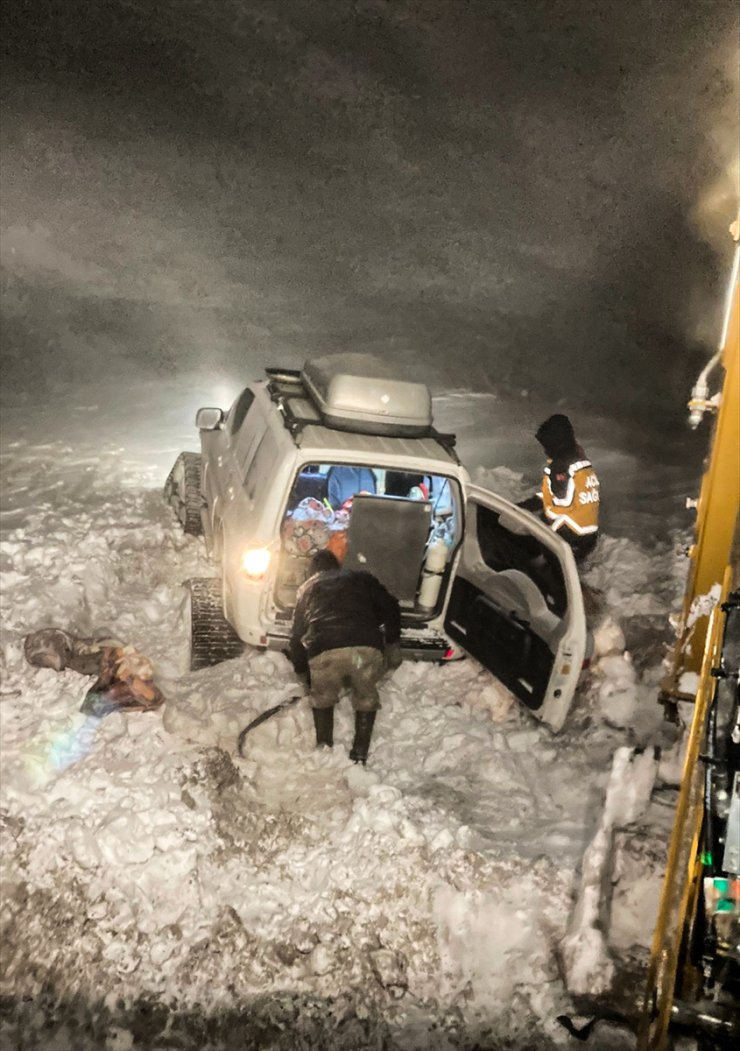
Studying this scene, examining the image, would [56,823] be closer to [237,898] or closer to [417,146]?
[237,898]

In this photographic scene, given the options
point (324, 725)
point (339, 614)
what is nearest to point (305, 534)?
point (339, 614)

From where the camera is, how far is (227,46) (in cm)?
2817

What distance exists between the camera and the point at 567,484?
266 inches

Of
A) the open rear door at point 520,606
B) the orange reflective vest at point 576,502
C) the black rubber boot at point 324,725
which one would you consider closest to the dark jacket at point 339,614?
the black rubber boot at point 324,725

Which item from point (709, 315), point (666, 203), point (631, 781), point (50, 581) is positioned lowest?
point (631, 781)

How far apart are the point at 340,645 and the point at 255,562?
93 centimetres

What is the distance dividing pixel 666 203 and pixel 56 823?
82.0ft

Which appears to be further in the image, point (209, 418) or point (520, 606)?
point (209, 418)

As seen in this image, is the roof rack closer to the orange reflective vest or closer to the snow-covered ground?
the orange reflective vest

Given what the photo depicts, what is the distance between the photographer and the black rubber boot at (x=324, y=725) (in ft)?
18.0

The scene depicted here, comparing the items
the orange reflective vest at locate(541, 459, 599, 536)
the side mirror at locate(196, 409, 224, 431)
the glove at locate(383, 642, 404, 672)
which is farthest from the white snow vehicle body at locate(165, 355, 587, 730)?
the side mirror at locate(196, 409, 224, 431)

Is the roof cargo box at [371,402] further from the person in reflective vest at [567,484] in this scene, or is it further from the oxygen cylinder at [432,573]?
the person in reflective vest at [567,484]

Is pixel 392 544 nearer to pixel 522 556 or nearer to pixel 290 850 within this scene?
pixel 522 556

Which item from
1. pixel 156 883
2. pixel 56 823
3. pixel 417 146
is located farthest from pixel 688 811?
pixel 417 146
